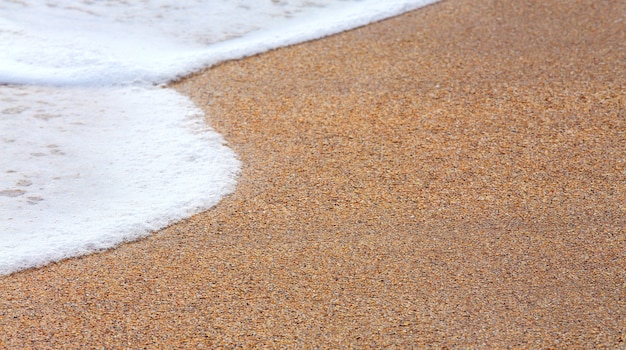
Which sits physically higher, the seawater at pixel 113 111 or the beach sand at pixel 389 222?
the seawater at pixel 113 111

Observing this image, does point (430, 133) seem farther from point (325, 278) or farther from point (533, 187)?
point (325, 278)

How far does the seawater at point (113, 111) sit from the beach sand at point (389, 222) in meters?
0.13

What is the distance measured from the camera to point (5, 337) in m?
2.17

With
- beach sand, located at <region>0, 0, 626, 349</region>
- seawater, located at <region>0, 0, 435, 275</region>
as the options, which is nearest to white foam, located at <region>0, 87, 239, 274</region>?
seawater, located at <region>0, 0, 435, 275</region>

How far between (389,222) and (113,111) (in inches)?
62.7

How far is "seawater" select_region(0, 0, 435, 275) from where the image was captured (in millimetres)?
2820

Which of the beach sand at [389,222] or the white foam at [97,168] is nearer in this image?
the beach sand at [389,222]

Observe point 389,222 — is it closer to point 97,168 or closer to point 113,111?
point 97,168

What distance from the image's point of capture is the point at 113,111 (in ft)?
11.9

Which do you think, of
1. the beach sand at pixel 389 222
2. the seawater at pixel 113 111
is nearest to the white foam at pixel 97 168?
the seawater at pixel 113 111

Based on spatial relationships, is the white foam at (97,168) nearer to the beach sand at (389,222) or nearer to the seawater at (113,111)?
the seawater at (113,111)

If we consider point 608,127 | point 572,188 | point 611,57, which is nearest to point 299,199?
point 572,188

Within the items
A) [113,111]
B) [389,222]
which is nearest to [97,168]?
[113,111]

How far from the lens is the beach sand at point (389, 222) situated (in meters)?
2.21
